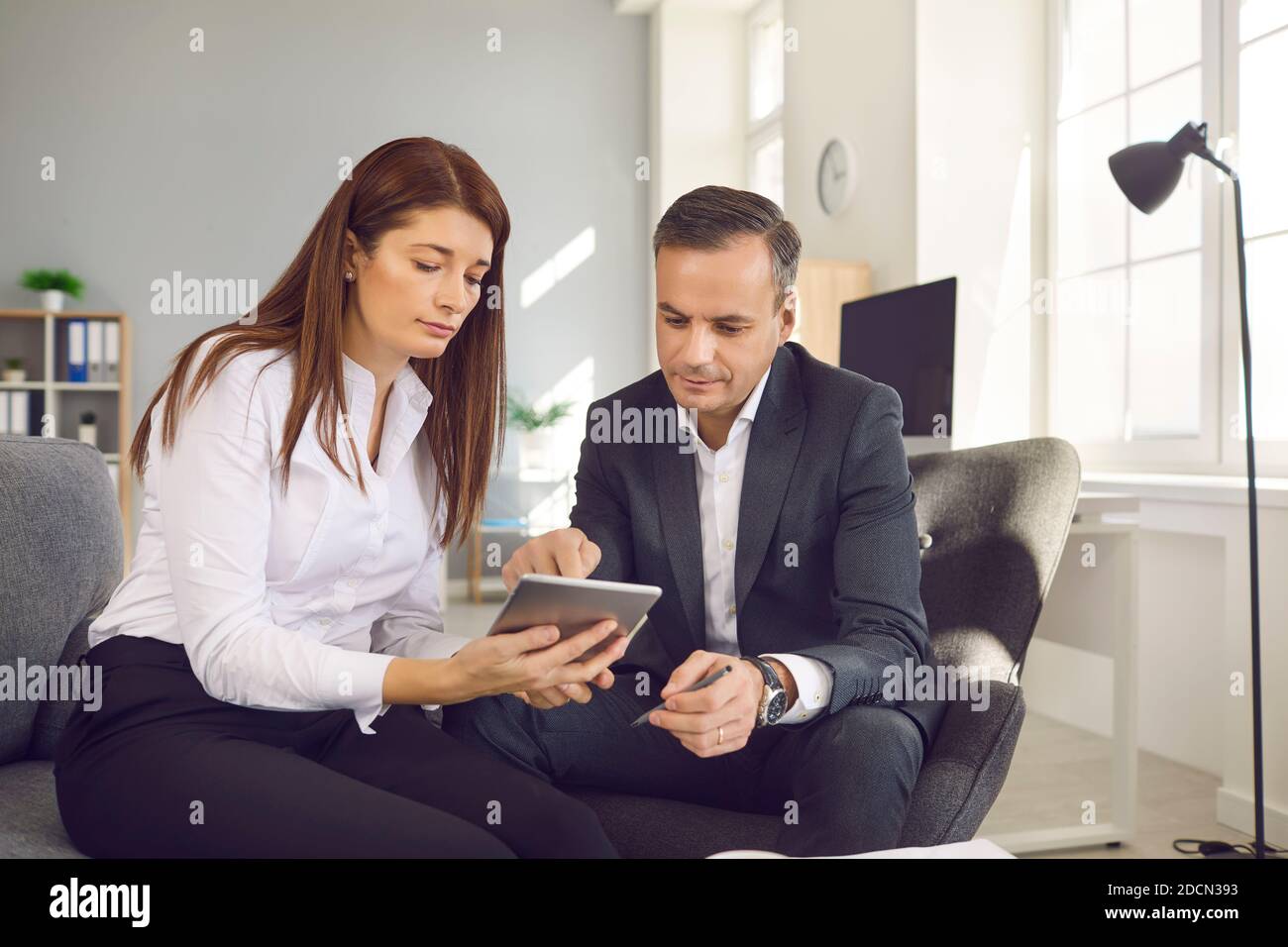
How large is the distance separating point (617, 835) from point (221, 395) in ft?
2.39

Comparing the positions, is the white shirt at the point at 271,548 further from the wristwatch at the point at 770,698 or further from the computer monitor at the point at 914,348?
the computer monitor at the point at 914,348

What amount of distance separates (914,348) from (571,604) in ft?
7.31

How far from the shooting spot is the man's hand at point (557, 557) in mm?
1419

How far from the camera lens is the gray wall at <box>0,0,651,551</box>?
5945 mm

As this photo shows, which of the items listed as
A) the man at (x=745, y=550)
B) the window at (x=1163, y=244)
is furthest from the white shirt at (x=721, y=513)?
the window at (x=1163, y=244)

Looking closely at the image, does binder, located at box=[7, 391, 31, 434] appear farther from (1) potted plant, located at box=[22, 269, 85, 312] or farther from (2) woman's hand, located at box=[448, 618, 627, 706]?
(2) woman's hand, located at box=[448, 618, 627, 706]

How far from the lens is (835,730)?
4.23ft

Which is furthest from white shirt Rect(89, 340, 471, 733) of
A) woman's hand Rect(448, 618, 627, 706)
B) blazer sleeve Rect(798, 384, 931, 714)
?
blazer sleeve Rect(798, 384, 931, 714)

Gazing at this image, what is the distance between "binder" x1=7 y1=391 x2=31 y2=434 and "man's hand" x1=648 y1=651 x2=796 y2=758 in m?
5.36
